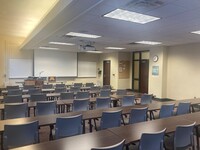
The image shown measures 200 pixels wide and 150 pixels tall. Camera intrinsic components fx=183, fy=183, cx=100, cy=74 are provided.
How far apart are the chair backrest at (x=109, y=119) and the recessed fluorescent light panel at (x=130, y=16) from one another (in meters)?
2.06

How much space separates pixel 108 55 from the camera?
1351cm

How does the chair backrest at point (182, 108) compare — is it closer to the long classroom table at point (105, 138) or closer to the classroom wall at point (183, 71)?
the long classroom table at point (105, 138)

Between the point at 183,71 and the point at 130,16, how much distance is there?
17.8 ft

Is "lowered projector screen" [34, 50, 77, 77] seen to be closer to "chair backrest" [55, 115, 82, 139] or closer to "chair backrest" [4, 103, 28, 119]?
→ "chair backrest" [4, 103, 28, 119]

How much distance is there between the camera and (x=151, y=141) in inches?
84.6

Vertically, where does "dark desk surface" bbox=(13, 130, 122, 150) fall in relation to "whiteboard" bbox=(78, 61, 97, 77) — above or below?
below

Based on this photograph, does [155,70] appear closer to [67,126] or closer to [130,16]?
[130,16]

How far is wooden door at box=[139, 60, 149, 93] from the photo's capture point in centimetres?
1085

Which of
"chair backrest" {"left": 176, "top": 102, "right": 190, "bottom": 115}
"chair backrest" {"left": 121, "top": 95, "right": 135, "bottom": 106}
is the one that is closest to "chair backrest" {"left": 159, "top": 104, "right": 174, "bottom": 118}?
"chair backrest" {"left": 176, "top": 102, "right": 190, "bottom": 115}

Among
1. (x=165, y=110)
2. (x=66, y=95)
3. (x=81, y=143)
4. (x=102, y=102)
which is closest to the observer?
(x=81, y=143)

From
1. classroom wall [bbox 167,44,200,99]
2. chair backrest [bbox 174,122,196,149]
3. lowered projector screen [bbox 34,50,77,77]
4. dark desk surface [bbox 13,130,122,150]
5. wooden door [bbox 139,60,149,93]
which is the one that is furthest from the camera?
lowered projector screen [bbox 34,50,77,77]

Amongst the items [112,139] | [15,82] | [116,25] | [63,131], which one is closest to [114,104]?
[116,25]

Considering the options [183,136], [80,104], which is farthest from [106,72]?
[183,136]

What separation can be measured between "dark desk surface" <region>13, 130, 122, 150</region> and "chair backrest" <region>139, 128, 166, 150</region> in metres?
0.28
